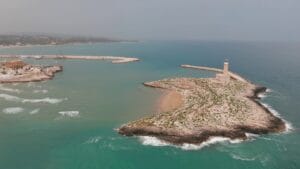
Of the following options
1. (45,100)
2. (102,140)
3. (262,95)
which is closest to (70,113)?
(45,100)

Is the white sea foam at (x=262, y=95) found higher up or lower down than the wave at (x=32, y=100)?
higher up

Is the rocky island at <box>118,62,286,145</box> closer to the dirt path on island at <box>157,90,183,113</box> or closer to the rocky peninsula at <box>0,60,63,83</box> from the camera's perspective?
the dirt path on island at <box>157,90,183,113</box>

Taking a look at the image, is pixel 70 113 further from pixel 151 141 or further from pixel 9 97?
pixel 9 97

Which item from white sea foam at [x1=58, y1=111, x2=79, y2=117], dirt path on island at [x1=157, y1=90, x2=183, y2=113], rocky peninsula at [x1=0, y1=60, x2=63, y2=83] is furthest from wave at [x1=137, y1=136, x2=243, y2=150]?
rocky peninsula at [x1=0, y1=60, x2=63, y2=83]

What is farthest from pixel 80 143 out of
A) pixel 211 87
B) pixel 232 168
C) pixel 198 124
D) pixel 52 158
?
pixel 211 87

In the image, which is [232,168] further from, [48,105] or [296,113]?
[48,105]

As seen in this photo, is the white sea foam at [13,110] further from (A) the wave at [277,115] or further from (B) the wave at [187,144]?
(A) the wave at [277,115]

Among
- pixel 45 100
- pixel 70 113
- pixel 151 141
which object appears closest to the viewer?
pixel 151 141

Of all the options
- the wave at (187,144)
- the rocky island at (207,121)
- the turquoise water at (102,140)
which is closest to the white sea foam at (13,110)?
the turquoise water at (102,140)
